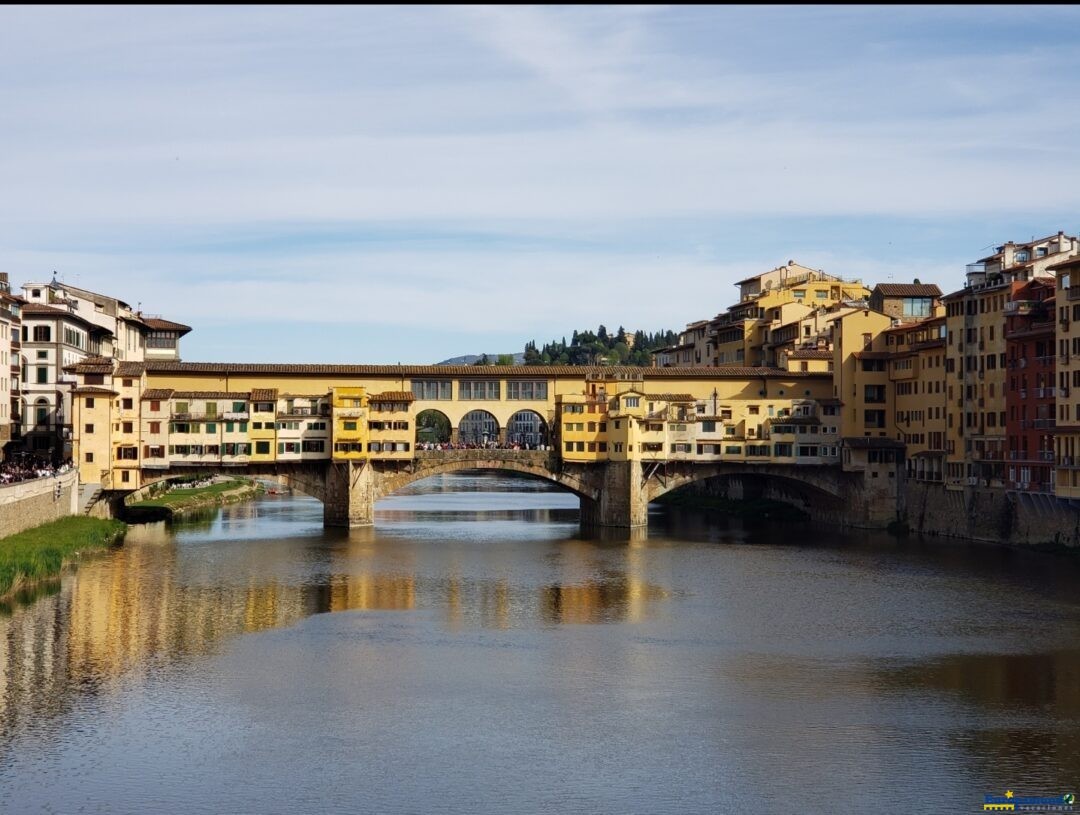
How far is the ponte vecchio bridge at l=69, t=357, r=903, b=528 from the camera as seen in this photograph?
80.0m

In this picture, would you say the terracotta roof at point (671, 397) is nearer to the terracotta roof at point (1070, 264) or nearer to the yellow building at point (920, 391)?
the yellow building at point (920, 391)

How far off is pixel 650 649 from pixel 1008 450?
34.3m

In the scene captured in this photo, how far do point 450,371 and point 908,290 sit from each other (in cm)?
3167

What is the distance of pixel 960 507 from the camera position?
78.4m

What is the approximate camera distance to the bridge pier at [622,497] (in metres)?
84.2

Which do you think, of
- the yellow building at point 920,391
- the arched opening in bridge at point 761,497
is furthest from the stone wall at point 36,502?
the yellow building at point 920,391

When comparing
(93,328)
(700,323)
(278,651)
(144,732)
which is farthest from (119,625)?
(700,323)

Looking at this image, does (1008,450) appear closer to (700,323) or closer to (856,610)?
(856,610)

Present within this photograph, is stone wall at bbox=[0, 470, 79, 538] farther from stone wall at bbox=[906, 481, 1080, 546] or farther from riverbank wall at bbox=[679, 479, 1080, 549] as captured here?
stone wall at bbox=[906, 481, 1080, 546]

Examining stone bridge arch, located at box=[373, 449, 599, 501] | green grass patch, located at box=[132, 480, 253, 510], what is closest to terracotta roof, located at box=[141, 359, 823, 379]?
stone bridge arch, located at box=[373, 449, 599, 501]

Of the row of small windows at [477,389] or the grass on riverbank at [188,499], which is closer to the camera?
the row of small windows at [477,389]

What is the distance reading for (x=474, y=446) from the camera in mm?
90188

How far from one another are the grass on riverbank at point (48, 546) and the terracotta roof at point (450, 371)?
1020 centimetres

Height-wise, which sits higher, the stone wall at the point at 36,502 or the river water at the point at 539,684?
the stone wall at the point at 36,502
